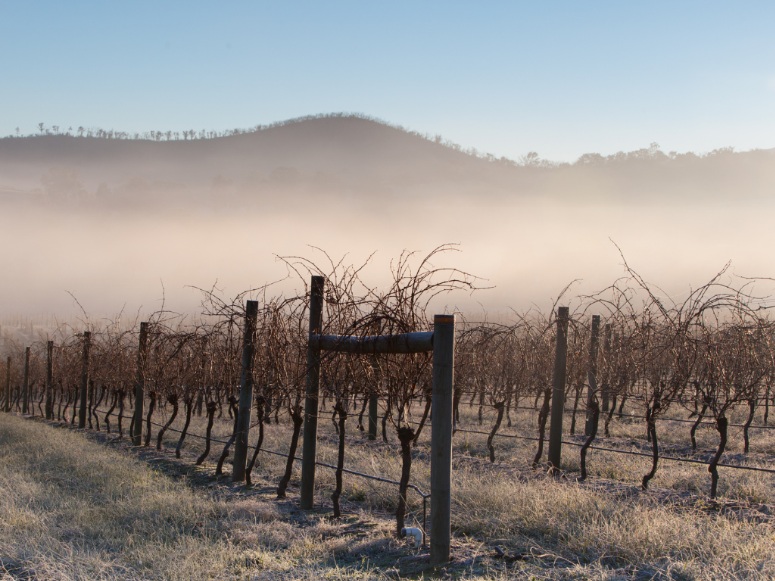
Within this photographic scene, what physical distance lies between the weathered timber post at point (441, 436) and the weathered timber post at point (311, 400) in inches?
86.3

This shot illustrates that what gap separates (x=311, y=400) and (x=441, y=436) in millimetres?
2349

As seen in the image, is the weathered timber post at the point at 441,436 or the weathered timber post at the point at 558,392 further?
the weathered timber post at the point at 558,392

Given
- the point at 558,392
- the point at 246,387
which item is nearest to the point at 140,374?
the point at 246,387

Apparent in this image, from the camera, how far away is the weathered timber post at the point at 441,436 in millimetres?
4223

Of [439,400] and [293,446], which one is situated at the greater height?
[439,400]

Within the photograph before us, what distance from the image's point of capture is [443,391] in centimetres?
421

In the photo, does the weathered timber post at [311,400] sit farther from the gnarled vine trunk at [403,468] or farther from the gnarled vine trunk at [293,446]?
the gnarled vine trunk at [403,468]

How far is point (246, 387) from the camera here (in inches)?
313

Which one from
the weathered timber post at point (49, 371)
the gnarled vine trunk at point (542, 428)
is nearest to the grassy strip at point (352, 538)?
the gnarled vine trunk at point (542, 428)

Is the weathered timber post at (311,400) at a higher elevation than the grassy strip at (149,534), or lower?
higher

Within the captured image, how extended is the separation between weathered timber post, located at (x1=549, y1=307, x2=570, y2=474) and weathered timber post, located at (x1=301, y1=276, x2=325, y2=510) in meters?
3.78

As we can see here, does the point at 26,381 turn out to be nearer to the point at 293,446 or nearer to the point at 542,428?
the point at 293,446

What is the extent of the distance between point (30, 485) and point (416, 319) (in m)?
5.61

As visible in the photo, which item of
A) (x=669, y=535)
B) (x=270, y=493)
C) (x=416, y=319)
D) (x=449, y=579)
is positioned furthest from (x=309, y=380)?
(x=669, y=535)
